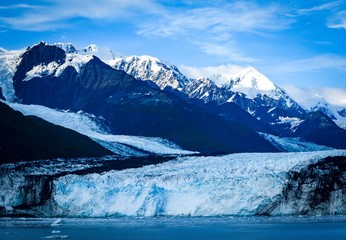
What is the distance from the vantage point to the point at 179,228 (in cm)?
5041

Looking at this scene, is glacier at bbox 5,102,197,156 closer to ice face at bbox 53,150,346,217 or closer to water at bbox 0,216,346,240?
ice face at bbox 53,150,346,217

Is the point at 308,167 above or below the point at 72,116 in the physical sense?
below

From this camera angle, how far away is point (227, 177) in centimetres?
6166

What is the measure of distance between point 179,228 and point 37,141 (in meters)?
64.5

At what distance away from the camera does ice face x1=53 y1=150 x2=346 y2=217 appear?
196 ft

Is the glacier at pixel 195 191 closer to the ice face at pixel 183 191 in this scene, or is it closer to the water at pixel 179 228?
the ice face at pixel 183 191

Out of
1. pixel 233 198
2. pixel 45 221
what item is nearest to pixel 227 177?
pixel 233 198

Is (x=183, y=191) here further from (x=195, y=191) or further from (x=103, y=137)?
(x=103, y=137)

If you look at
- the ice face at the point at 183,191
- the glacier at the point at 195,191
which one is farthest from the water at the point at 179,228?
the glacier at the point at 195,191

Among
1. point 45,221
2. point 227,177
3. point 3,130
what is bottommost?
point 45,221

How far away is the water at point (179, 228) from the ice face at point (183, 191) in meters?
1.83

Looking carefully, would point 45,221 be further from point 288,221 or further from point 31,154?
point 31,154

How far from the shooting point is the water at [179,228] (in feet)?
143

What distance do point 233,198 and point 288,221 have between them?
295 inches
